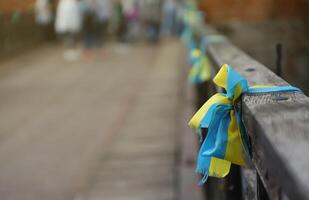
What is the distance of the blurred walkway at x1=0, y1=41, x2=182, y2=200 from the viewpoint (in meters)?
4.67

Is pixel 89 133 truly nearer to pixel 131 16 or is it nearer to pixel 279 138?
pixel 279 138

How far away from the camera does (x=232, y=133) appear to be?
67.6 inches

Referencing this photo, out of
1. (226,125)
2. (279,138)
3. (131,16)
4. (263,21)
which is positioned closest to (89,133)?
(263,21)

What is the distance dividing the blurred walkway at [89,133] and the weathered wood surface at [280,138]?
273 centimetres

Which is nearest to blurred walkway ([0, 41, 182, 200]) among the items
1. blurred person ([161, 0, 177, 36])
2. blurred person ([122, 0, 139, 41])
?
blurred person ([122, 0, 139, 41])

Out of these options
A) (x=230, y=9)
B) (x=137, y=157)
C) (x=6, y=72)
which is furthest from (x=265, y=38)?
(x=6, y=72)

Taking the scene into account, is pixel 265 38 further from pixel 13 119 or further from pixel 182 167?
pixel 13 119

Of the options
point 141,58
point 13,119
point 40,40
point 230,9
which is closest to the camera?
point 230,9

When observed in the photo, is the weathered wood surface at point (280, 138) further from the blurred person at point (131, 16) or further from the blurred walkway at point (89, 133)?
the blurred person at point (131, 16)

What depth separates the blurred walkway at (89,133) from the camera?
4.67m

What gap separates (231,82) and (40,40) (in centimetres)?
1693

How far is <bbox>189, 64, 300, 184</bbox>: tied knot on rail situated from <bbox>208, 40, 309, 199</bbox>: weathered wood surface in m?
0.06

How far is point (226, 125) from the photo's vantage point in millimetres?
1731

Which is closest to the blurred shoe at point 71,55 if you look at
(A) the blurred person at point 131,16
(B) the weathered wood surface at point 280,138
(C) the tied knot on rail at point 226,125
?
(A) the blurred person at point 131,16
